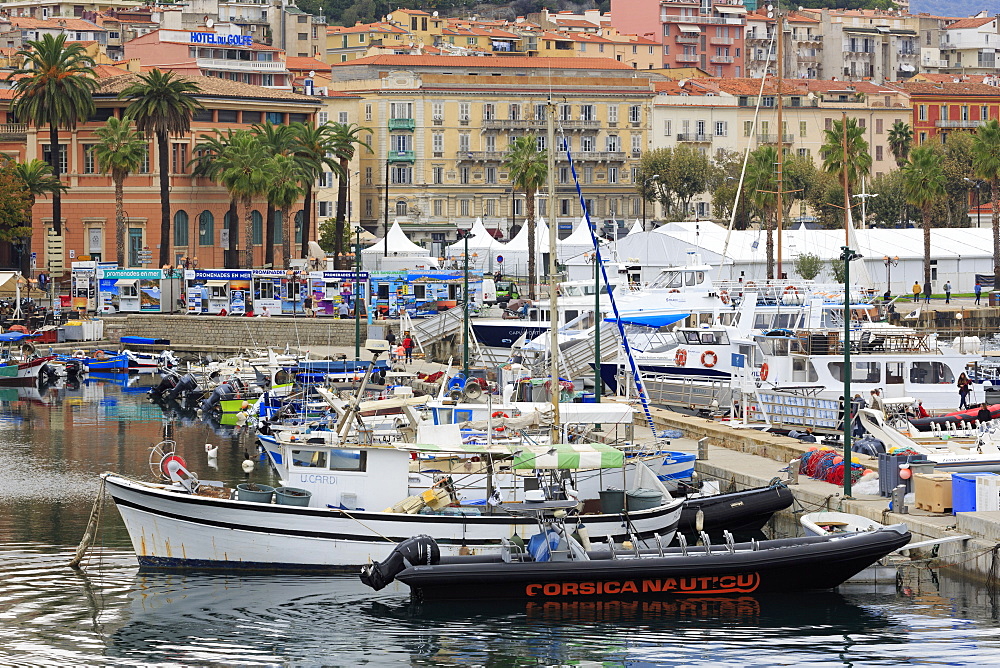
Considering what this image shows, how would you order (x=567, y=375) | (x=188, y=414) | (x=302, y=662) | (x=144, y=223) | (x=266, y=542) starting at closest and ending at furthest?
(x=302, y=662) → (x=266, y=542) → (x=567, y=375) → (x=188, y=414) → (x=144, y=223)

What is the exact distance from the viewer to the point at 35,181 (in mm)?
94125

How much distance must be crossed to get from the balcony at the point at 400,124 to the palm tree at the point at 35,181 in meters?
35.3

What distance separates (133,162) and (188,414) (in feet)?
103

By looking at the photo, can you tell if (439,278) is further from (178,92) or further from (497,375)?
(497,375)

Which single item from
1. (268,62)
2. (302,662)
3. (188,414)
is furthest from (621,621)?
(268,62)

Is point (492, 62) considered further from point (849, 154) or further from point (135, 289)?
point (135, 289)

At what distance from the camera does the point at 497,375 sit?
187 feet

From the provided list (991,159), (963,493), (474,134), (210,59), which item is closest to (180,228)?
(210,59)

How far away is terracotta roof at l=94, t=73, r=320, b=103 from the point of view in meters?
96.6

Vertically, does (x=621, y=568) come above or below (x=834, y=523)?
below

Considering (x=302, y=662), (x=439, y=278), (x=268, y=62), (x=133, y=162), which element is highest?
(x=268, y=62)

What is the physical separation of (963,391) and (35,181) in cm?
5847

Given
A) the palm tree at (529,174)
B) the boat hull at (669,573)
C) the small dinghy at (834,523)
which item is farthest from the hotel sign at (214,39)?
the boat hull at (669,573)

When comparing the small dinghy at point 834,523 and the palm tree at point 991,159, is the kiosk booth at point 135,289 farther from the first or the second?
the small dinghy at point 834,523
